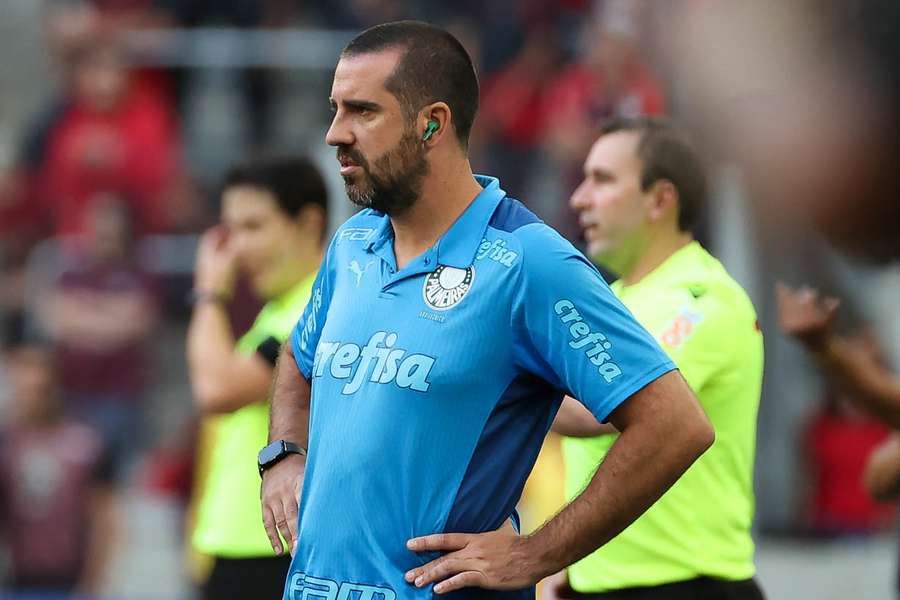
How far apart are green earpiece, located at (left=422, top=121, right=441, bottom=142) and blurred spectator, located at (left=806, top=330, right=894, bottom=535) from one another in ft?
23.1

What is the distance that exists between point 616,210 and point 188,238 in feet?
22.5

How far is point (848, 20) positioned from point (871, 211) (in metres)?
0.25

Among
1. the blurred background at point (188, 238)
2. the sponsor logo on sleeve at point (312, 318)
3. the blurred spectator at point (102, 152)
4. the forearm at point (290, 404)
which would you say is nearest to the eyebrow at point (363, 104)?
the sponsor logo on sleeve at point (312, 318)

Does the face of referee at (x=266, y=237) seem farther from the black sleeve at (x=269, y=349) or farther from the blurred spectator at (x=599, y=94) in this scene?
the blurred spectator at (x=599, y=94)

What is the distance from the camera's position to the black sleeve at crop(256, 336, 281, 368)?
18.2 feet

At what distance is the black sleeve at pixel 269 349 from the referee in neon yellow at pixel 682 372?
1.13 metres

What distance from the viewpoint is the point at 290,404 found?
389 cm

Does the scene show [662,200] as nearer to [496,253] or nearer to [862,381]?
[862,381]

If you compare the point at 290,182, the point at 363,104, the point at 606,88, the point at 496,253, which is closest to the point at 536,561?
the point at 496,253

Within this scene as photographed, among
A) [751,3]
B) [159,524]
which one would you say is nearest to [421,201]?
[751,3]

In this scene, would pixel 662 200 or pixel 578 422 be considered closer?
pixel 578 422

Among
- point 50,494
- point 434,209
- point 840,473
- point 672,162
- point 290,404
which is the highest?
point 50,494

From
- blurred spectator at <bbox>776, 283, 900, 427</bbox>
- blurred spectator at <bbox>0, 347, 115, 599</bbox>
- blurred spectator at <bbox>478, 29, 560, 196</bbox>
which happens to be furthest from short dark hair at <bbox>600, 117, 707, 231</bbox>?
blurred spectator at <bbox>0, 347, 115, 599</bbox>

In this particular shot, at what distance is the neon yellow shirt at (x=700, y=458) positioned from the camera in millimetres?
4699
